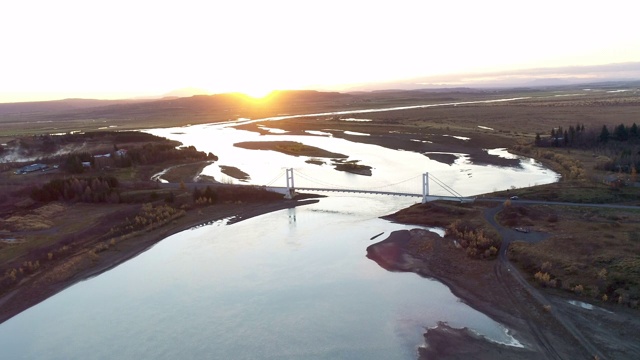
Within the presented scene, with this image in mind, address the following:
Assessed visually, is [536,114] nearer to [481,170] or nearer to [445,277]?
[481,170]

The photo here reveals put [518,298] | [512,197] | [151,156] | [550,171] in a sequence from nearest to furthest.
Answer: [518,298]
[512,197]
[550,171]
[151,156]

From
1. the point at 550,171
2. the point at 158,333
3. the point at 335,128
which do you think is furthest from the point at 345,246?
the point at 335,128

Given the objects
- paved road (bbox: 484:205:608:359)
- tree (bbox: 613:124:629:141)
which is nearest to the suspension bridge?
paved road (bbox: 484:205:608:359)

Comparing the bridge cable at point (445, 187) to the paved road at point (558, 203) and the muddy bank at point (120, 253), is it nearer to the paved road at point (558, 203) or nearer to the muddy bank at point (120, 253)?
the paved road at point (558, 203)

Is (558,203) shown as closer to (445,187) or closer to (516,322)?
(445,187)

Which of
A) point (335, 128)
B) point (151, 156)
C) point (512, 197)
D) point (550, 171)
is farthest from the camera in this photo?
point (335, 128)

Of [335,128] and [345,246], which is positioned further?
[335,128]

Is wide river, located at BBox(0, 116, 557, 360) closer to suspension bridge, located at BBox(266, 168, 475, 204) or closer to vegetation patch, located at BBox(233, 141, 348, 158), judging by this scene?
suspension bridge, located at BBox(266, 168, 475, 204)

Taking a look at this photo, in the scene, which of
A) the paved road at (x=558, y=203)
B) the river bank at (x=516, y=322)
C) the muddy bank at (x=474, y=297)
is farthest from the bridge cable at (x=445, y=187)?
the river bank at (x=516, y=322)
